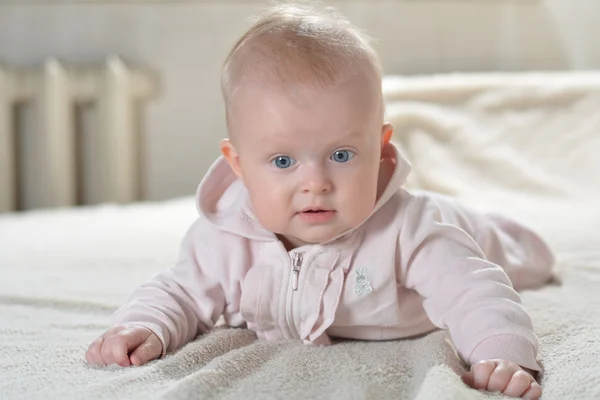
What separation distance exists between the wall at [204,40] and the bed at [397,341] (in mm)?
415

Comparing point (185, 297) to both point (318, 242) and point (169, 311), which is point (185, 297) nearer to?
point (169, 311)

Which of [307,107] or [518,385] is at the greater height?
[307,107]

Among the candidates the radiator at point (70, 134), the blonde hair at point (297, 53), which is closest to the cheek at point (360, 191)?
the blonde hair at point (297, 53)

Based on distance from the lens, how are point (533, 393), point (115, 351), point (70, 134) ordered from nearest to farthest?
point (533, 393) < point (115, 351) < point (70, 134)

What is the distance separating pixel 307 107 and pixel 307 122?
0.02m

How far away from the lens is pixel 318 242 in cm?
89

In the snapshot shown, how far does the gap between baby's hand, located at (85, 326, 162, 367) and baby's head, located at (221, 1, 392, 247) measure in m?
0.18

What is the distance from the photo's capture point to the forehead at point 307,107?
2.64 ft

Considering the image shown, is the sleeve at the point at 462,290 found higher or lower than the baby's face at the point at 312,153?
lower

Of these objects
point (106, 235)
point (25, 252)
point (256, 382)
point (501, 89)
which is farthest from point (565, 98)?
point (256, 382)

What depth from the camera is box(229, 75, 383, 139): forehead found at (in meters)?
0.80

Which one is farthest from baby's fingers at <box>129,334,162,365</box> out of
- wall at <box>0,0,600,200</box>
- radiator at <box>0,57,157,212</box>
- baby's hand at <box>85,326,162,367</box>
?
wall at <box>0,0,600,200</box>

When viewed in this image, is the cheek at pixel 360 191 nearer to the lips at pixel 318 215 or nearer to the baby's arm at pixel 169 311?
the lips at pixel 318 215

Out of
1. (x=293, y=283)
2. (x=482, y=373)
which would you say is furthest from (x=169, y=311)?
(x=482, y=373)
